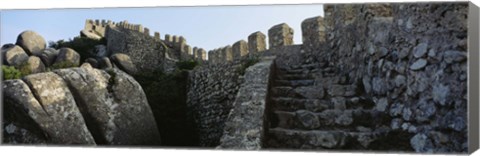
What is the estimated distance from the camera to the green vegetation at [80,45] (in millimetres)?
5814

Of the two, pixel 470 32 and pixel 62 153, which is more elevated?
pixel 470 32

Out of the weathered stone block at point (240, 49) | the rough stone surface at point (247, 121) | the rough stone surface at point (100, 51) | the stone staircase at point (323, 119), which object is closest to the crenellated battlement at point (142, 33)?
the rough stone surface at point (100, 51)

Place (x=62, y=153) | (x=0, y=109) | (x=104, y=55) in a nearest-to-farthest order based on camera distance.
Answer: (x=62, y=153)
(x=0, y=109)
(x=104, y=55)

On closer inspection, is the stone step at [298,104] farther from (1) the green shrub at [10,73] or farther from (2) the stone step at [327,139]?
(1) the green shrub at [10,73]

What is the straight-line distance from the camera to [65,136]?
17.3ft

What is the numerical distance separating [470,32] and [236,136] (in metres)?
2.08

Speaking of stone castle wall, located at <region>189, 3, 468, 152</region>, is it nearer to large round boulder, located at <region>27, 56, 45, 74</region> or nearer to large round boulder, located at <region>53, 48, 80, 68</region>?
large round boulder, located at <region>53, 48, 80, 68</region>

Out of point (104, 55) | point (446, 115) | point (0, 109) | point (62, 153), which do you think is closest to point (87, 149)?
point (62, 153)

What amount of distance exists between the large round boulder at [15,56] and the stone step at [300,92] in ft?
9.78

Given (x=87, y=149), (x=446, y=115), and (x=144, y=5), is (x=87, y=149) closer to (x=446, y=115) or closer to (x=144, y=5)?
(x=144, y=5)

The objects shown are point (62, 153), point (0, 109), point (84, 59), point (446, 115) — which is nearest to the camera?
point (446, 115)

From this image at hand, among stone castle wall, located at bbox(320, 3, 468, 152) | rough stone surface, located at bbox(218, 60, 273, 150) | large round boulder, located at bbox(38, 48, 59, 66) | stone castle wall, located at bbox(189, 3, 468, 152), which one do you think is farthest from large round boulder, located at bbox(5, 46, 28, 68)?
stone castle wall, located at bbox(320, 3, 468, 152)

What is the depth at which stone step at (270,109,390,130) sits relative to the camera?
4.39m

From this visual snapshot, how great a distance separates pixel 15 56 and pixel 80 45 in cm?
92
